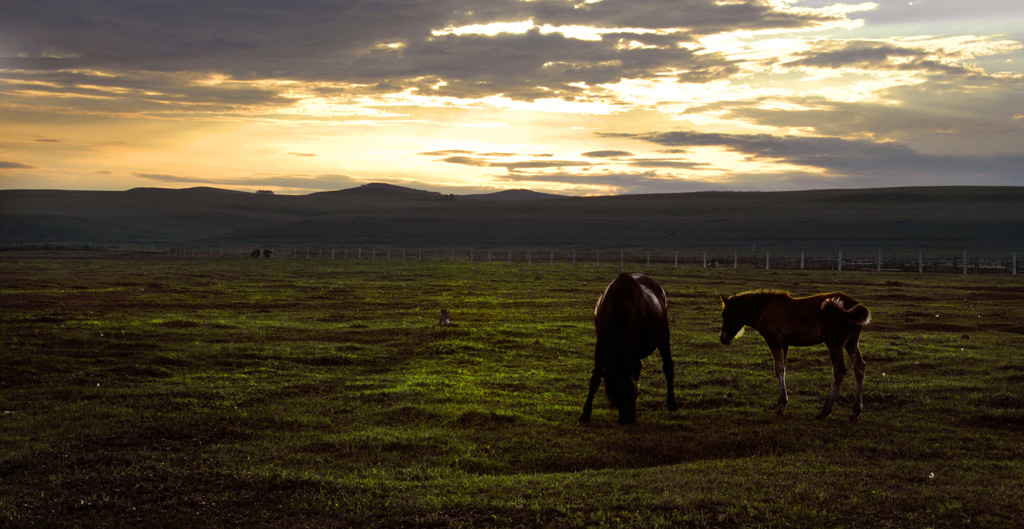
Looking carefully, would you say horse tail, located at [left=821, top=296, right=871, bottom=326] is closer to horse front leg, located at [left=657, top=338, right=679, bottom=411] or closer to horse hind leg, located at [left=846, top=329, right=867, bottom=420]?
horse hind leg, located at [left=846, top=329, right=867, bottom=420]

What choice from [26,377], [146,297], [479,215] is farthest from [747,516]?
[479,215]

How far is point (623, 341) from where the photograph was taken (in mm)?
11180

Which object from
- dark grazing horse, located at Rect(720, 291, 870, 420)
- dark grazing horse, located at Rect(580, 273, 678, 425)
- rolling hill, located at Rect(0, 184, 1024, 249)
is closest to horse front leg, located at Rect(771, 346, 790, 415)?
dark grazing horse, located at Rect(720, 291, 870, 420)

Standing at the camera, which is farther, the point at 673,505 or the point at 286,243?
the point at 286,243

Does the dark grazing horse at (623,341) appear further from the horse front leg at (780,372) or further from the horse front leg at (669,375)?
the horse front leg at (780,372)

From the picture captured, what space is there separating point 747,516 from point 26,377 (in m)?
12.9

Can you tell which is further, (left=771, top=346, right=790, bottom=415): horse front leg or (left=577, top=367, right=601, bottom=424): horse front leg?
(left=771, top=346, right=790, bottom=415): horse front leg

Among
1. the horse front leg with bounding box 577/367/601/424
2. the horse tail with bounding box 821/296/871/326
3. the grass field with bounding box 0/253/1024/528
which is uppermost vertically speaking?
the horse tail with bounding box 821/296/871/326

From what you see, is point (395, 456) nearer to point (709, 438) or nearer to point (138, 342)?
point (709, 438)

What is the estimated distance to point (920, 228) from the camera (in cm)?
13112

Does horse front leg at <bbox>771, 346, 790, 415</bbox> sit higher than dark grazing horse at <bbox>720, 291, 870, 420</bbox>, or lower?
lower

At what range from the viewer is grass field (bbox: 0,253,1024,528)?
24.9 feet

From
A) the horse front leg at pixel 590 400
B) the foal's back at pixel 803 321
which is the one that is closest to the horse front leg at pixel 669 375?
the foal's back at pixel 803 321

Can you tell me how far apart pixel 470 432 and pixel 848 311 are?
5.61m
